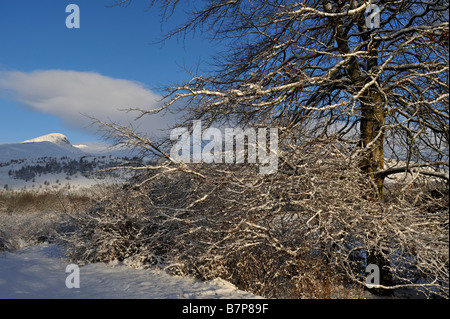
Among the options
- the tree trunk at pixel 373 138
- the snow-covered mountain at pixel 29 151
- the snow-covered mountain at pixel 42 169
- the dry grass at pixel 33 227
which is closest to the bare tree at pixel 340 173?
the tree trunk at pixel 373 138

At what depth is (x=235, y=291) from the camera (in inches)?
189

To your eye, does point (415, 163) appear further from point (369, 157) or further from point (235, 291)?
point (235, 291)

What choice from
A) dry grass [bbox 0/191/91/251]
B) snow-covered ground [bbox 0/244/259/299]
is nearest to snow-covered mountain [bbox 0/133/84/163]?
dry grass [bbox 0/191/91/251]

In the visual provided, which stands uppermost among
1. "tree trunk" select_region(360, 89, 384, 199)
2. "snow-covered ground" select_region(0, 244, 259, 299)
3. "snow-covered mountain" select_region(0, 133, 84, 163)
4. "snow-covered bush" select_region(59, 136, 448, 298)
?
"snow-covered mountain" select_region(0, 133, 84, 163)

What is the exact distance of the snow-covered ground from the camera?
15.4ft

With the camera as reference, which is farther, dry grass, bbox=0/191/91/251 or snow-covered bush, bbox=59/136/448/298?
dry grass, bbox=0/191/91/251

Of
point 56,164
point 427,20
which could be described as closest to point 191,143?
point 427,20

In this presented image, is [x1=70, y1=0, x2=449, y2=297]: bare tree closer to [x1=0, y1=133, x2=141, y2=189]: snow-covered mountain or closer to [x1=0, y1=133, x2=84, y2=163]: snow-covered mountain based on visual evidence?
[x1=0, y1=133, x2=141, y2=189]: snow-covered mountain

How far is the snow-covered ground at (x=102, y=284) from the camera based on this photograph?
4.71 meters

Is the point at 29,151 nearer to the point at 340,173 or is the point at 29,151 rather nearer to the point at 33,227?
the point at 33,227

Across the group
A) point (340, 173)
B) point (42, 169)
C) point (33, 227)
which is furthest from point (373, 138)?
point (42, 169)

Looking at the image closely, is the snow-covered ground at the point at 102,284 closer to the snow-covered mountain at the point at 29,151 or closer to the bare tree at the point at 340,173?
the bare tree at the point at 340,173

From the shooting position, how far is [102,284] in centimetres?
553
